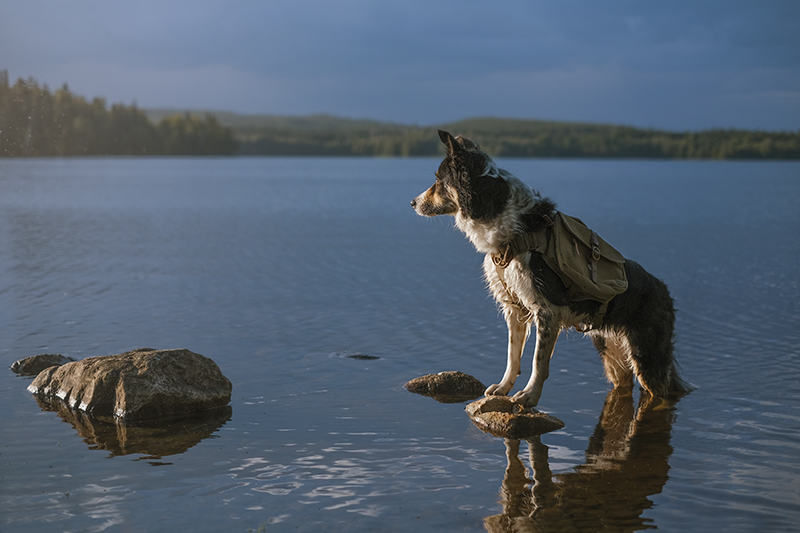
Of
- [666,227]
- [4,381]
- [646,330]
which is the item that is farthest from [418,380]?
[666,227]

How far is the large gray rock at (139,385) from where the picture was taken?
27.5ft

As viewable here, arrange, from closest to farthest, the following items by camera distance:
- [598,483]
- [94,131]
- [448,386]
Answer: [598,483] → [448,386] → [94,131]

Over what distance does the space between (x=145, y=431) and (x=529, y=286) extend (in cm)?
437

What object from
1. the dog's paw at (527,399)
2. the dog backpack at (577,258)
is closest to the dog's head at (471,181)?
the dog backpack at (577,258)

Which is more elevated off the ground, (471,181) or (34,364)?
(471,181)

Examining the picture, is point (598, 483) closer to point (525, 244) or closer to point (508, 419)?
point (508, 419)

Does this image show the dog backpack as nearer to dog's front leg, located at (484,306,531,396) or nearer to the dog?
the dog

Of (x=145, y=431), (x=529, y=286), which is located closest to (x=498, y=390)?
(x=529, y=286)

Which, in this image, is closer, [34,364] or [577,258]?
[577,258]

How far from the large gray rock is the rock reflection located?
14 centimetres

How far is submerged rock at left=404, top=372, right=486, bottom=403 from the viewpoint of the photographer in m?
9.34

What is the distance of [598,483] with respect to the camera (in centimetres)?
669

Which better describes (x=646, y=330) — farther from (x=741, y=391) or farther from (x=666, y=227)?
(x=666, y=227)

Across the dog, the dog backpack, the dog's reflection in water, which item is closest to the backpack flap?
the dog backpack
